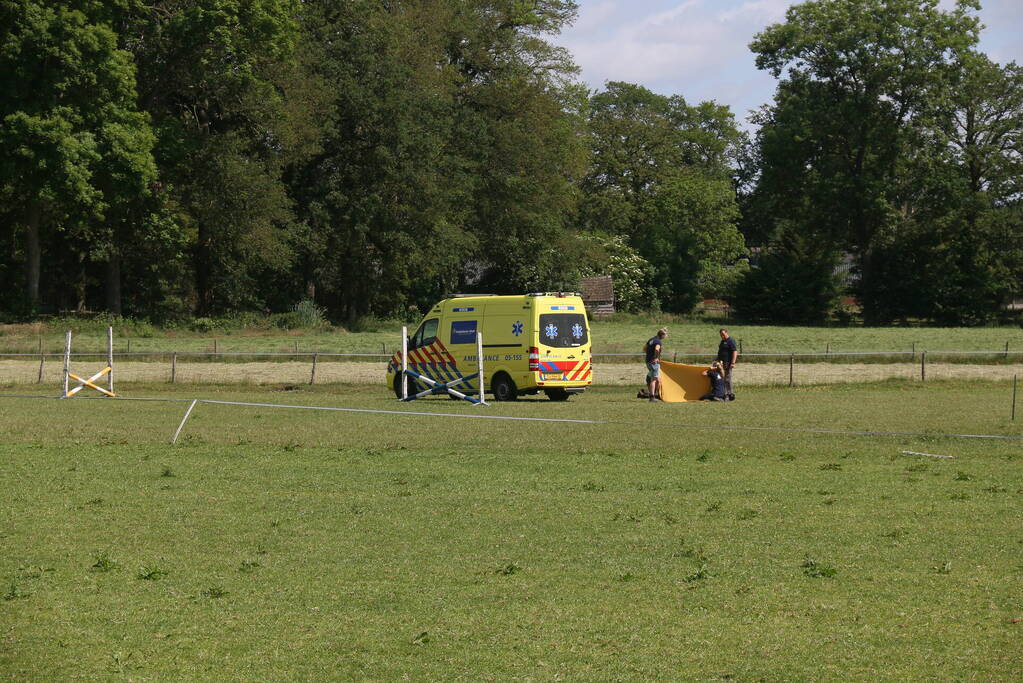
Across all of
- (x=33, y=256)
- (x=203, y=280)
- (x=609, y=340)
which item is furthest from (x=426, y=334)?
(x=203, y=280)

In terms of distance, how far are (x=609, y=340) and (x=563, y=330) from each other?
29984 millimetres

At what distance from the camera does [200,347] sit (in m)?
49.1

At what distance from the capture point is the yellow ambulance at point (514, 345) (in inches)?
1118

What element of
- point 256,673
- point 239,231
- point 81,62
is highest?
point 81,62

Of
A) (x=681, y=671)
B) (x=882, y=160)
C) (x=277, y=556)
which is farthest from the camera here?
(x=882, y=160)

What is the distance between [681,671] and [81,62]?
46.8 meters

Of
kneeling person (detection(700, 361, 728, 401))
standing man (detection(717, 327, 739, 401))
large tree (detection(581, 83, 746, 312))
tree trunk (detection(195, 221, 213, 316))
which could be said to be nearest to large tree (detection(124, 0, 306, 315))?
tree trunk (detection(195, 221, 213, 316))

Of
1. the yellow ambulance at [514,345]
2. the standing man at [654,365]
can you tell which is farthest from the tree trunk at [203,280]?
the standing man at [654,365]

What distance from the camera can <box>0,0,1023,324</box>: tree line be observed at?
2009 inches

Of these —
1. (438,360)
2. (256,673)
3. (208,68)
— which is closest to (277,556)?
(256,673)

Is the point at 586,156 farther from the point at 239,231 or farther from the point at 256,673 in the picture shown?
the point at 256,673

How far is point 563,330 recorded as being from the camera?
2872 centimetres

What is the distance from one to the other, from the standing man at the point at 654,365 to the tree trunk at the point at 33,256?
1358 inches

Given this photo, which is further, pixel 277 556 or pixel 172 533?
pixel 172 533
